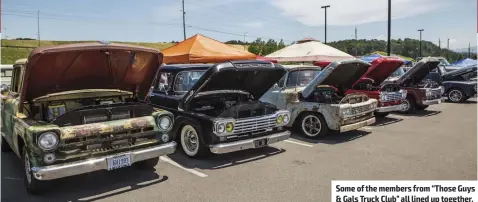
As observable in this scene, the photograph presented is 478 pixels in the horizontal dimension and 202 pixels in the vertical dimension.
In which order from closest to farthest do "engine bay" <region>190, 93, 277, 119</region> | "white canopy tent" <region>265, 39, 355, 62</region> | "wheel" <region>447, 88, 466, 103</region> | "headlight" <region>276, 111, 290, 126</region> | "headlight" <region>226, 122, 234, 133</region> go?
1. "headlight" <region>226, 122, 234, 133</region>
2. "engine bay" <region>190, 93, 277, 119</region>
3. "headlight" <region>276, 111, 290, 126</region>
4. "white canopy tent" <region>265, 39, 355, 62</region>
5. "wheel" <region>447, 88, 466, 103</region>

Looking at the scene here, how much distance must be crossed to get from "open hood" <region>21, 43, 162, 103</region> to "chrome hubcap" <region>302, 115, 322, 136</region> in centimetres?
390

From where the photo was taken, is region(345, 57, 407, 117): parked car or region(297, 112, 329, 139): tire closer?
region(297, 112, 329, 139): tire

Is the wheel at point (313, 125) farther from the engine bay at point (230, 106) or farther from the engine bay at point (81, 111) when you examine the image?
the engine bay at point (81, 111)

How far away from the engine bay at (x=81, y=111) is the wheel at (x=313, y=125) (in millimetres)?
4037

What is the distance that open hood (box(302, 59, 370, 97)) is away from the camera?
803cm

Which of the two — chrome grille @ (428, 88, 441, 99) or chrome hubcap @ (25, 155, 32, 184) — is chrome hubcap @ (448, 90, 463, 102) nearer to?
chrome grille @ (428, 88, 441, 99)

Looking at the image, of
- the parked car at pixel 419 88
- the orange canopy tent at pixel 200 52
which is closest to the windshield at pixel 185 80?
the orange canopy tent at pixel 200 52

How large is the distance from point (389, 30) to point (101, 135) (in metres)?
20.5

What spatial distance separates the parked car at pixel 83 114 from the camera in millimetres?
4559

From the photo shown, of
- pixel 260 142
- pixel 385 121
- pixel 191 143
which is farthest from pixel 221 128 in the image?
pixel 385 121

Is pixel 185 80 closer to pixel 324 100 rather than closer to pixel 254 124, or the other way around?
pixel 254 124

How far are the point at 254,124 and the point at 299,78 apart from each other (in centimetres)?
332

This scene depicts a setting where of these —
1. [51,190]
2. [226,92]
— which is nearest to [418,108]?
[226,92]

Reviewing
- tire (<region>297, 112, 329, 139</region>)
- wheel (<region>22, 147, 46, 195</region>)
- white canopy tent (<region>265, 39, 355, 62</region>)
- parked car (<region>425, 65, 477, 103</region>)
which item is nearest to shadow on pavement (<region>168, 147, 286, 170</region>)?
tire (<region>297, 112, 329, 139</region>)
